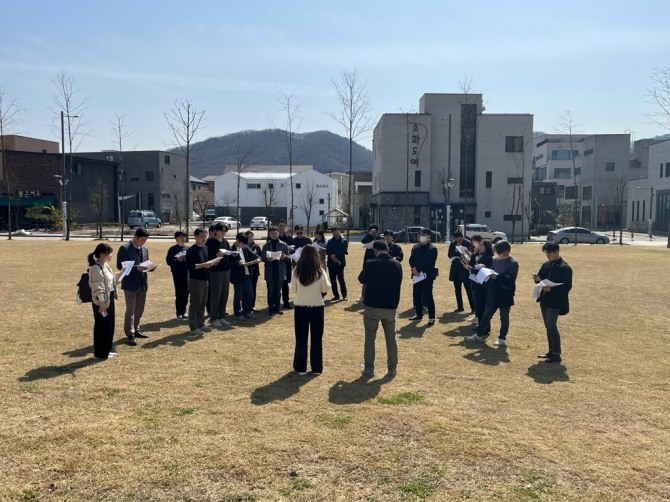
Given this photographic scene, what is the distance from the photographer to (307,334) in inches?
280

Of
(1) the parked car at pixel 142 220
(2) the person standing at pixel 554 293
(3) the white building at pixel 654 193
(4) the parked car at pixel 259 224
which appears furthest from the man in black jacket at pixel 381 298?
(3) the white building at pixel 654 193

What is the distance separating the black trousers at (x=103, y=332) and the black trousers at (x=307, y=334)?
8.71 feet

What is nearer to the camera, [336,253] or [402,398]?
[402,398]

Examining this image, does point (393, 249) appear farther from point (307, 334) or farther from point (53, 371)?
point (53, 371)

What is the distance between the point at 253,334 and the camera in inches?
376

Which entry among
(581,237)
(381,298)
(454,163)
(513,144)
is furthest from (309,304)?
(513,144)

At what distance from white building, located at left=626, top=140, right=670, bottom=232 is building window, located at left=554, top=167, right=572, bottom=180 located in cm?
2542

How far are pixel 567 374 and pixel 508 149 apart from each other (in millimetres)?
48418

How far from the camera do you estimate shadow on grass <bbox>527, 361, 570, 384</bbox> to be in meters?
7.16

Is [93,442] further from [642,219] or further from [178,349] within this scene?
[642,219]

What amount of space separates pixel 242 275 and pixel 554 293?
5.71m

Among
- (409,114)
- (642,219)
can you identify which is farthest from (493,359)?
(642,219)

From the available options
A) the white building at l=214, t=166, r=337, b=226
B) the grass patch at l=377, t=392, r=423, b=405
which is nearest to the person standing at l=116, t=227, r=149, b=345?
the grass patch at l=377, t=392, r=423, b=405

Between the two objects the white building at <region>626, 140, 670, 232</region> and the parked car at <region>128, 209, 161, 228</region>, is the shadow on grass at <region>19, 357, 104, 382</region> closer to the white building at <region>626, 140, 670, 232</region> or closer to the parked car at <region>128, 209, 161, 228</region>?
the parked car at <region>128, 209, 161, 228</region>
